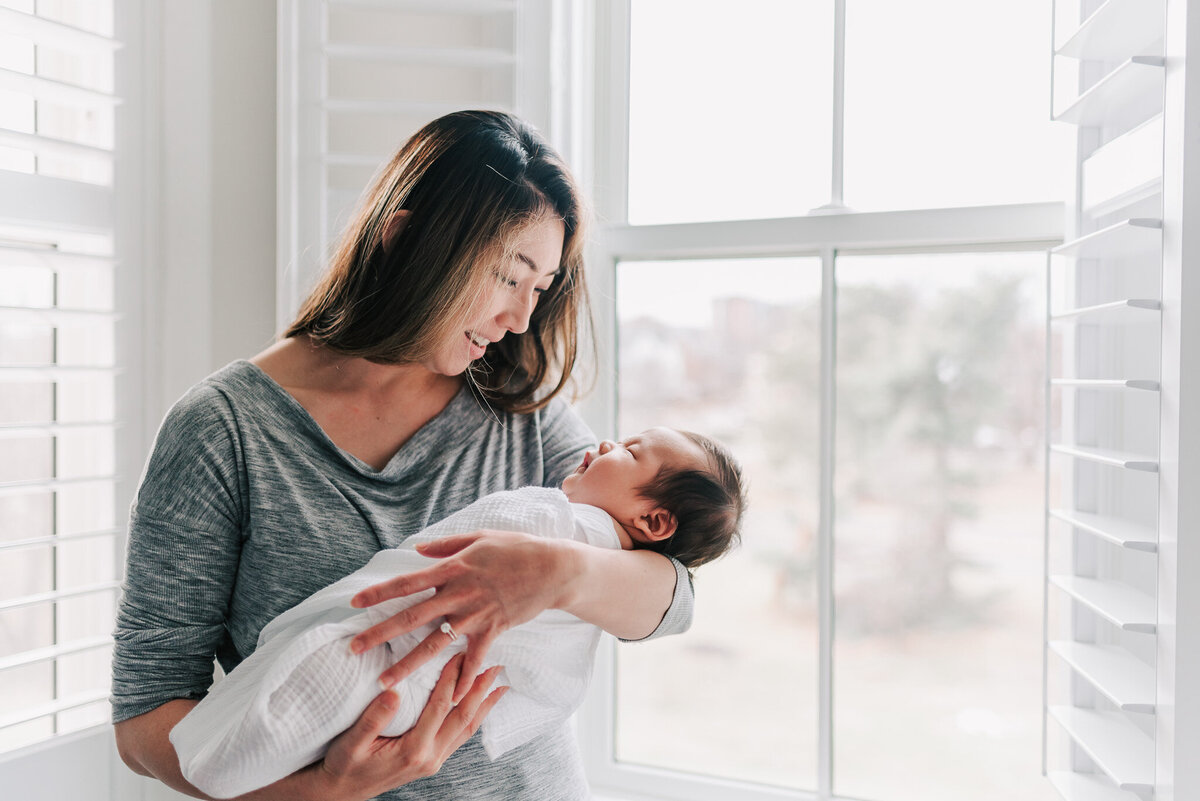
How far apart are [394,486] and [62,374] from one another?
60 centimetres

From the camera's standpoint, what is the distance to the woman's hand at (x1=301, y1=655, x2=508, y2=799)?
0.81 meters

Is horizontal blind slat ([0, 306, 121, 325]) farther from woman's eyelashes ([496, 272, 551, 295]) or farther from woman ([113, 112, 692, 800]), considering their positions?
woman's eyelashes ([496, 272, 551, 295])

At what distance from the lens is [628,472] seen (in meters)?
1.05

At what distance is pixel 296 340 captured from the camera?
3.52ft

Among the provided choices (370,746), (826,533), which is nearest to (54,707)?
(370,746)

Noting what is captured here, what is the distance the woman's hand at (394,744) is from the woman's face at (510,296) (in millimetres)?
362

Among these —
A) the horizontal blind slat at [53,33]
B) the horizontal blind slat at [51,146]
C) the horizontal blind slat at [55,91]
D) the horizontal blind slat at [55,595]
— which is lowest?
the horizontal blind slat at [55,595]

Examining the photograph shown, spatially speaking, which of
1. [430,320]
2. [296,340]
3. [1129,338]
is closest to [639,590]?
[430,320]

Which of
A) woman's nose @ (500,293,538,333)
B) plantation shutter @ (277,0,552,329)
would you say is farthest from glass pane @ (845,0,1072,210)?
woman's nose @ (500,293,538,333)

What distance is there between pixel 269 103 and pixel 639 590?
108 cm

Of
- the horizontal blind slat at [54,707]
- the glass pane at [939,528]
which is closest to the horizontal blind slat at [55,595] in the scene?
the horizontal blind slat at [54,707]

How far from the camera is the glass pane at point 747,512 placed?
1.43 meters

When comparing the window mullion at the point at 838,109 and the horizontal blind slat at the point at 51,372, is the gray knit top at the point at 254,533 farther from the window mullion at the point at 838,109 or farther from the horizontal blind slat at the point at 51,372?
the window mullion at the point at 838,109

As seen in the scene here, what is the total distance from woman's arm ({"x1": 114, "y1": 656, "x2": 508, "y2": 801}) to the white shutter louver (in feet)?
2.27
